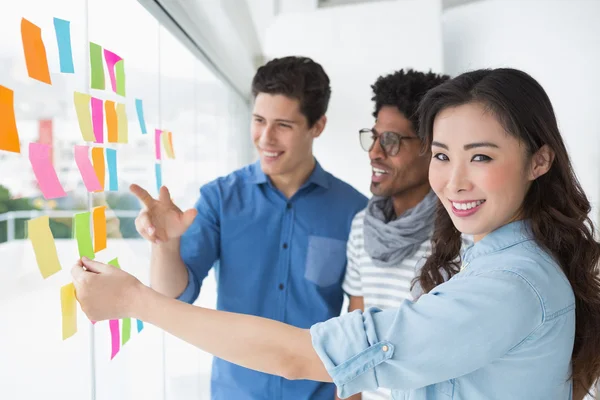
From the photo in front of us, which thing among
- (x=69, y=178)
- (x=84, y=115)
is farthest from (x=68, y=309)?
(x=84, y=115)

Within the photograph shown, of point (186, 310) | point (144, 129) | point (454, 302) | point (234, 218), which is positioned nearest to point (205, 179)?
point (234, 218)

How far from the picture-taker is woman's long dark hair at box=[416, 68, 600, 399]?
95cm

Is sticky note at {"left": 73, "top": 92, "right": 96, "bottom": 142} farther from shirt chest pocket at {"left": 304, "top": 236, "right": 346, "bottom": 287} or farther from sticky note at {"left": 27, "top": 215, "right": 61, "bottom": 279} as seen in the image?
shirt chest pocket at {"left": 304, "top": 236, "right": 346, "bottom": 287}

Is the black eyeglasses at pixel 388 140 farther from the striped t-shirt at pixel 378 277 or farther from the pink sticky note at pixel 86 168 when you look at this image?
the pink sticky note at pixel 86 168

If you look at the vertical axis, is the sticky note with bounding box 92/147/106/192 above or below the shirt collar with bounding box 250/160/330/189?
above

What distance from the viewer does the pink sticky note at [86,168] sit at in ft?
3.63

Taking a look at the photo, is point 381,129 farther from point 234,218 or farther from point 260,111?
point 234,218

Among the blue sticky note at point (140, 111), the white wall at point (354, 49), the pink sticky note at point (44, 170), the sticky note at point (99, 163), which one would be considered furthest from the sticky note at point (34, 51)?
the white wall at point (354, 49)

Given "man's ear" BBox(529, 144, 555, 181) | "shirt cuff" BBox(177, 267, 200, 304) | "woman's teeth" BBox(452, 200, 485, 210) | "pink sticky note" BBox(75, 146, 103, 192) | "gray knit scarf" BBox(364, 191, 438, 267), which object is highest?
"man's ear" BBox(529, 144, 555, 181)

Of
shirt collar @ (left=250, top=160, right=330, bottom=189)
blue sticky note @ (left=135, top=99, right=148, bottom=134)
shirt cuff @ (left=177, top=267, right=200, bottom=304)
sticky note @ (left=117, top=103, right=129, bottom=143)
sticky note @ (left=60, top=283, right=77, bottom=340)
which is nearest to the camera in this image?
sticky note @ (left=60, top=283, right=77, bottom=340)

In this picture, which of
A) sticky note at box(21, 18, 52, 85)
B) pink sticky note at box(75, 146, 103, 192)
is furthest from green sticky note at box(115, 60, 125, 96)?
sticky note at box(21, 18, 52, 85)

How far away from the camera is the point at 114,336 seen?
1.33 meters

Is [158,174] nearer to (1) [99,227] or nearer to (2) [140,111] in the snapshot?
(2) [140,111]

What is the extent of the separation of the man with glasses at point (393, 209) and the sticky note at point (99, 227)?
74 centimetres
